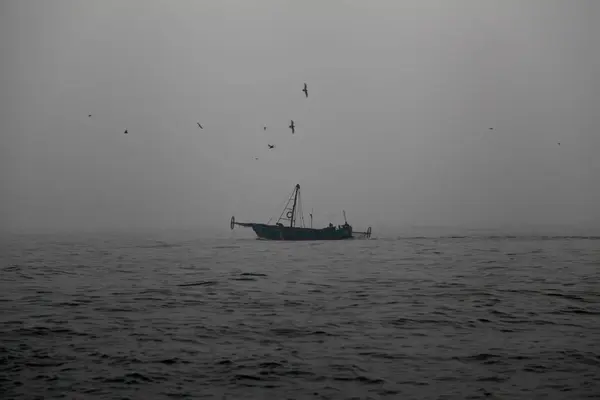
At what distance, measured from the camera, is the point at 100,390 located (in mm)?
10992

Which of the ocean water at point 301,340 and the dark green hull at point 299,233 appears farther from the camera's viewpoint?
the dark green hull at point 299,233

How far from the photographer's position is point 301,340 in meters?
15.6

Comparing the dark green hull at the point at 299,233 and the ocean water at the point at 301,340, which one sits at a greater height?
the dark green hull at the point at 299,233

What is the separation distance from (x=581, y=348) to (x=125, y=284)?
24.8m

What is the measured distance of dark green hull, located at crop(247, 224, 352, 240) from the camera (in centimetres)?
10256

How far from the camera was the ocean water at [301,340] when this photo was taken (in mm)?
11258

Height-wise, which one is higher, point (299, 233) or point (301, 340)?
point (299, 233)

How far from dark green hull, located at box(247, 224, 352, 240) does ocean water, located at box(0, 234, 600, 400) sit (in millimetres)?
72114

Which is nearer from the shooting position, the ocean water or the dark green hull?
the ocean water

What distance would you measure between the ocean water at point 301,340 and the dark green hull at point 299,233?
2839 inches

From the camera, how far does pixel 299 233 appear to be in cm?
10344

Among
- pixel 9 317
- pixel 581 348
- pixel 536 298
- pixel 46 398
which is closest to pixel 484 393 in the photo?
pixel 581 348

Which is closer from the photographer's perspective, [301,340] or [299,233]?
[301,340]

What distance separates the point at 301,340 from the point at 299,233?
8783 cm
